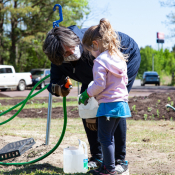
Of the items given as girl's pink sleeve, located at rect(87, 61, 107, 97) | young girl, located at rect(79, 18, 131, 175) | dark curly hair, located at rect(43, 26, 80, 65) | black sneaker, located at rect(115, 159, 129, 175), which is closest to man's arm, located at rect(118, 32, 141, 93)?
young girl, located at rect(79, 18, 131, 175)

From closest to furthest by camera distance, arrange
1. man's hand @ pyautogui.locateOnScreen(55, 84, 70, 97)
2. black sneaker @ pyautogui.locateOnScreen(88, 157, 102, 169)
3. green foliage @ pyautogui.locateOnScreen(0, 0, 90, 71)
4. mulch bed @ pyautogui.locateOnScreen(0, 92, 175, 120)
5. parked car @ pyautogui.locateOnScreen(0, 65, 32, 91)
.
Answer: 1. man's hand @ pyautogui.locateOnScreen(55, 84, 70, 97)
2. black sneaker @ pyautogui.locateOnScreen(88, 157, 102, 169)
3. mulch bed @ pyautogui.locateOnScreen(0, 92, 175, 120)
4. parked car @ pyautogui.locateOnScreen(0, 65, 32, 91)
5. green foliage @ pyautogui.locateOnScreen(0, 0, 90, 71)

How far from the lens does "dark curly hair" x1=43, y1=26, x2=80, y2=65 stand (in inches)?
91.5

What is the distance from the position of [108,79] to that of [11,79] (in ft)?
54.4

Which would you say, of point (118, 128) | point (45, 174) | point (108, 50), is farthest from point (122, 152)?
point (108, 50)

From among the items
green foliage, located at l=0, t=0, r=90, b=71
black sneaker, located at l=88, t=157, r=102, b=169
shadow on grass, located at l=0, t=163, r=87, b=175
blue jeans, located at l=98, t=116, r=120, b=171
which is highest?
green foliage, located at l=0, t=0, r=90, b=71

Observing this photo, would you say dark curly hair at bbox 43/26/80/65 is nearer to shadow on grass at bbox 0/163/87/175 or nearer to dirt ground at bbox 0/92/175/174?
shadow on grass at bbox 0/163/87/175

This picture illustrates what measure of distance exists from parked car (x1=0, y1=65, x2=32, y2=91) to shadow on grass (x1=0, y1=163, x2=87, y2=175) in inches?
598

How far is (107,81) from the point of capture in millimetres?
2373

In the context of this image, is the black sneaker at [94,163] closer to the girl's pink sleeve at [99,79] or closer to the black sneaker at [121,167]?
the black sneaker at [121,167]

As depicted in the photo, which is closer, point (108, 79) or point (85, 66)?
point (108, 79)

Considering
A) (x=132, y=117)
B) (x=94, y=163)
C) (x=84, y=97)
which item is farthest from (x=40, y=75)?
(x=84, y=97)

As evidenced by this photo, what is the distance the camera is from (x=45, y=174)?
2.66 m

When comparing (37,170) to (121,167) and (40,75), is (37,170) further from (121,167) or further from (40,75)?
(40,75)

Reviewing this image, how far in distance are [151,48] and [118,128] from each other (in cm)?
5310
